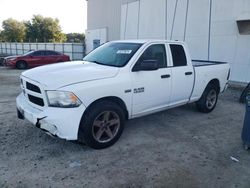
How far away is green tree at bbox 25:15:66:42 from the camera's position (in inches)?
2105

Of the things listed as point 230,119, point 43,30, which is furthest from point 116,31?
point 43,30

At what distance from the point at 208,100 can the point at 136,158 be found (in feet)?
11.3

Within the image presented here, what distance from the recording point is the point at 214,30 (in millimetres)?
11797

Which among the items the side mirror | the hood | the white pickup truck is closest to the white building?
the white pickup truck

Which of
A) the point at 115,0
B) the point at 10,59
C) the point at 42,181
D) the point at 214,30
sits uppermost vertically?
the point at 115,0

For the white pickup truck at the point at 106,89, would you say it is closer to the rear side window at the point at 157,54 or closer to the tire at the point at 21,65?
the rear side window at the point at 157,54

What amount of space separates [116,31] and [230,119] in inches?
590

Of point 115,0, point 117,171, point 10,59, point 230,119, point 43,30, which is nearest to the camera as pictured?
point 117,171

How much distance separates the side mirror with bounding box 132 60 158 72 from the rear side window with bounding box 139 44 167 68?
288mm

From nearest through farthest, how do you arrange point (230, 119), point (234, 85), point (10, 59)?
1. point (230, 119)
2. point (234, 85)
3. point (10, 59)

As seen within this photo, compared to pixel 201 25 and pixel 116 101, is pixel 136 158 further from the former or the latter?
pixel 201 25

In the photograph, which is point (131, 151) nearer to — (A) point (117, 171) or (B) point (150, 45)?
(A) point (117, 171)

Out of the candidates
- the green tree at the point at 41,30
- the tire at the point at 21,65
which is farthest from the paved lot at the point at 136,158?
the green tree at the point at 41,30

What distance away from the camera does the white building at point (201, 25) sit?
1076cm
